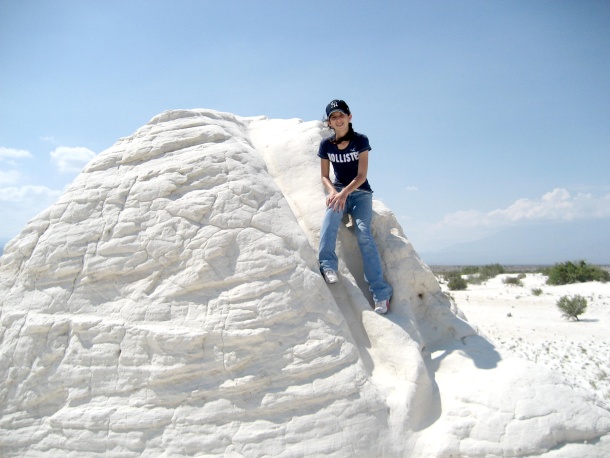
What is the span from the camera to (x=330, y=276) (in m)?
3.74

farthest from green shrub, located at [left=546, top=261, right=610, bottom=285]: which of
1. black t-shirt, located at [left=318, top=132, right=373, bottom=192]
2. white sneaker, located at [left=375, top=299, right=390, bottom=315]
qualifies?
white sneaker, located at [left=375, top=299, right=390, bottom=315]

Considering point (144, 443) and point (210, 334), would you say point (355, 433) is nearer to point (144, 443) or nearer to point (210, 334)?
point (210, 334)

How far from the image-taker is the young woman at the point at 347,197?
12.8ft

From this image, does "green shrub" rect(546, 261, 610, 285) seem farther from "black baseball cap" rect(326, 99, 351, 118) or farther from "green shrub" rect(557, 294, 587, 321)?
"black baseball cap" rect(326, 99, 351, 118)

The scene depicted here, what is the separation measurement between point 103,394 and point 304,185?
2.78 meters

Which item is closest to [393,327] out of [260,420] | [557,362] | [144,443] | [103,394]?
[260,420]

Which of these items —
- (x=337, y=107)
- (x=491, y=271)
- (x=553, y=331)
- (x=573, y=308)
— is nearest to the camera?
(x=337, y=107)

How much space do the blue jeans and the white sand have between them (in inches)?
51.2

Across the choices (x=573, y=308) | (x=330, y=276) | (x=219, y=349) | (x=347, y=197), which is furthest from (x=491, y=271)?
(x=219, y=349)

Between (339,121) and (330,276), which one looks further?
(339,121)

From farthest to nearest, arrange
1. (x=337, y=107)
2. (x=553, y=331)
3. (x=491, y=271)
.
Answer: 1. (x=491, y=271)
2. (x=553, y=331)
3. (x=337, y=107)

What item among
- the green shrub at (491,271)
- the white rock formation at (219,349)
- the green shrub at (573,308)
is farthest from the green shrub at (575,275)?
the white rock formation at (219,349)

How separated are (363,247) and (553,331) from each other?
7187mm

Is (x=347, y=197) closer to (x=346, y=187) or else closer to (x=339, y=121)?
(x=346, y=187)
